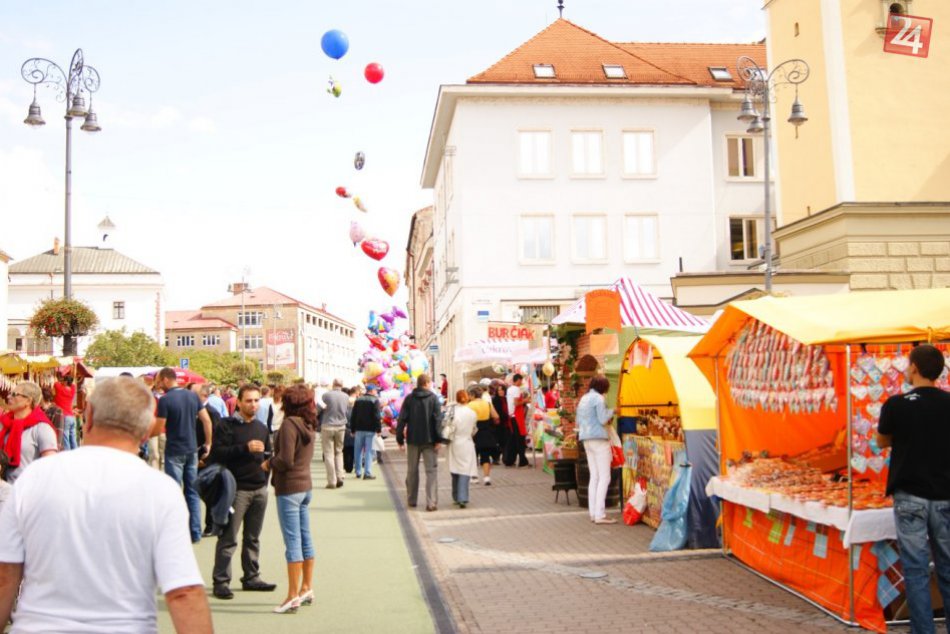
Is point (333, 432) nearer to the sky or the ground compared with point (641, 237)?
nearer to the ground

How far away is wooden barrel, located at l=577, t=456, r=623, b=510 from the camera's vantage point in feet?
47.7

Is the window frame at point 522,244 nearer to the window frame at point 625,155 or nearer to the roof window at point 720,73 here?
the window frame at point 625,155

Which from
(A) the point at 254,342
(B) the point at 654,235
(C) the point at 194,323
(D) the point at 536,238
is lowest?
(D) the point at 536,238

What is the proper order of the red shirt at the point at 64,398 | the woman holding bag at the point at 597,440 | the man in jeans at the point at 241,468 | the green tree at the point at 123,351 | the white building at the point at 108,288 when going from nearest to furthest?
1. the man in jeans at the point at 241,468
2. the woman holding bag at the point at 597,440
3. the red shirt at the point at 64,398
4. the green tree at the point at 123,351
5. the white building at the point at 108,288

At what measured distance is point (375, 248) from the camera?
2625 cm

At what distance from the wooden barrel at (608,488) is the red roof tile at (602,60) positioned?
2609cm

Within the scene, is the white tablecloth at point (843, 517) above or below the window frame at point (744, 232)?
below

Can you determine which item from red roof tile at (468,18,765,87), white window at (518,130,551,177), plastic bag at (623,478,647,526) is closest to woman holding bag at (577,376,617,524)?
plastic bag at (623,478,647,526)

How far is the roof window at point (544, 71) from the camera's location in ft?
128

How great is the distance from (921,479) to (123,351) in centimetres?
6898

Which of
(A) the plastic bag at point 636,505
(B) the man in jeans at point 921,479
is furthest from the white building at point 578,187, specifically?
(B) the man in jeans at point 921,479

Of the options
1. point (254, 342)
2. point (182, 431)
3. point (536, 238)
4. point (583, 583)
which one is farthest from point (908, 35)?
point (254, 342)

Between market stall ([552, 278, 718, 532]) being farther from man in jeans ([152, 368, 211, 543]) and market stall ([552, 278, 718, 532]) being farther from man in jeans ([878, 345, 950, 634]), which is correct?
man in jeans ([152, 368, 211, 543])

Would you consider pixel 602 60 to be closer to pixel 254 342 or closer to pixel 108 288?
pixel 108 288
